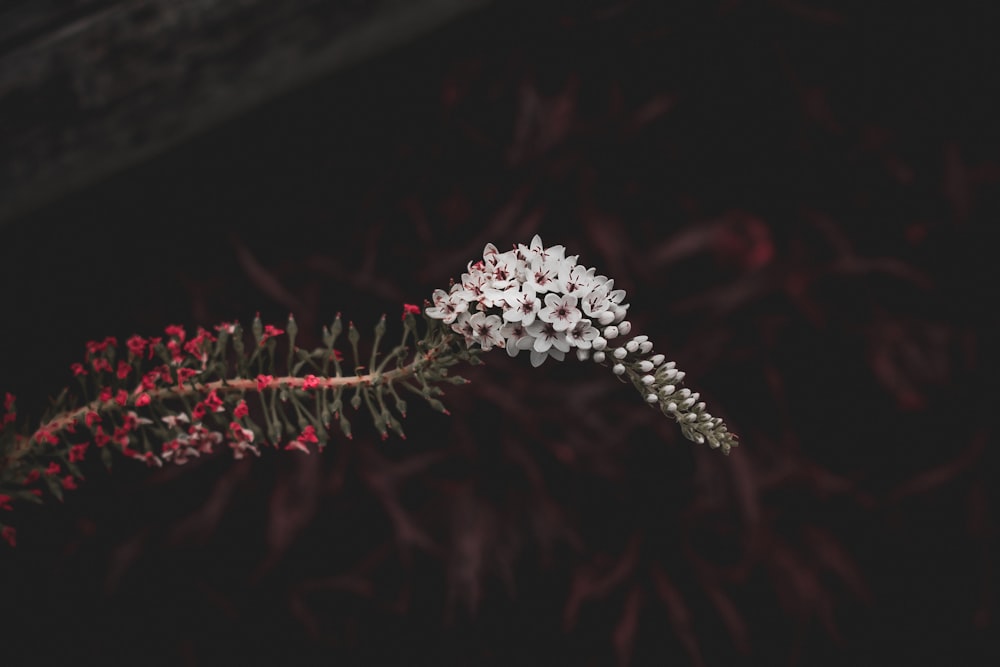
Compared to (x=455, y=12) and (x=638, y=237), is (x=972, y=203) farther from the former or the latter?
(x=455, y=12)

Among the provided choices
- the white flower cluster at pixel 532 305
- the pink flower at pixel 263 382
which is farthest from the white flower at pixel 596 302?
the pink flower at pixel 263 382

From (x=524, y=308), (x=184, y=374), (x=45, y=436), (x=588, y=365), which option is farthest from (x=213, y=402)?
(x=588, y=365)

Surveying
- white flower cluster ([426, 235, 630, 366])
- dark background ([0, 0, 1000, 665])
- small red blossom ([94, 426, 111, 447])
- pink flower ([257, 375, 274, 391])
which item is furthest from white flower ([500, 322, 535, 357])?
dark background ([0, 0, 1000, 665])

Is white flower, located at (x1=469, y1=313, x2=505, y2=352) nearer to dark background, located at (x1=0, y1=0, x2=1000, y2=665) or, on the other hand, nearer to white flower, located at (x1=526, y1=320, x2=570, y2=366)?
white flower, located at (x1=526, y1=320, x2=570, y2=366)

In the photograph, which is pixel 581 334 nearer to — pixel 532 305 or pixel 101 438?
pixel 532 305

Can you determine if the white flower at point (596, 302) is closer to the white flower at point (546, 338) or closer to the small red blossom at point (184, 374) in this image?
the white flower at point (546, 338)

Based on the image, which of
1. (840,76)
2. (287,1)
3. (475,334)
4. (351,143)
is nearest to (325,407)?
(475,334)
